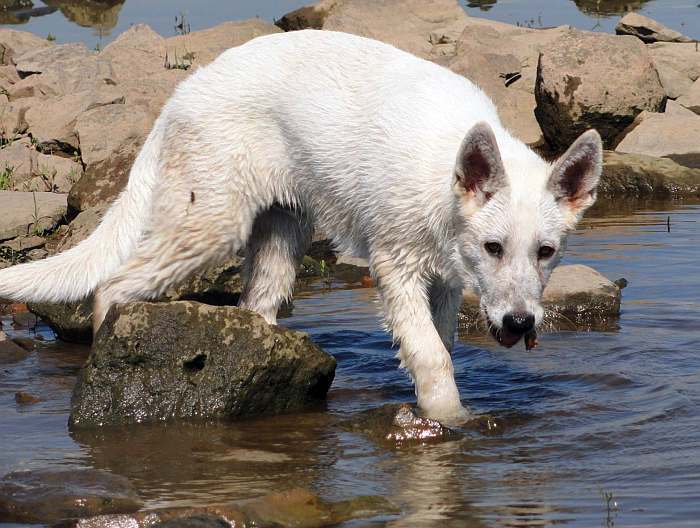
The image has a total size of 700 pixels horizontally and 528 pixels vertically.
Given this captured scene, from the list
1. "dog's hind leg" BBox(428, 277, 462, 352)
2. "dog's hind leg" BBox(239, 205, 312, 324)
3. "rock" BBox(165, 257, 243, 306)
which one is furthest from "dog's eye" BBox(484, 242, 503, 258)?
"rock" BBox(165, 257, 243, 306)

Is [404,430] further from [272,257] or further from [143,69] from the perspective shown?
[143,69]

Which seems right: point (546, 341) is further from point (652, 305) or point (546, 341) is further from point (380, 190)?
point (380, 190)

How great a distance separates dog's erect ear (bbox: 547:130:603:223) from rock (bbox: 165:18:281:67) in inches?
513

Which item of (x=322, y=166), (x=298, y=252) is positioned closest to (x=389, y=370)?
(x=298, y=252)

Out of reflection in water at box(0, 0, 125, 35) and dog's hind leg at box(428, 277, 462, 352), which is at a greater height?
dog's hind leg at box(428, 277, 462, 352)

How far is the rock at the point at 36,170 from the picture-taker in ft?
40.9

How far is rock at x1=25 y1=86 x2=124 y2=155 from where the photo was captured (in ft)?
46.0

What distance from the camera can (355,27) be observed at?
20.4 metres

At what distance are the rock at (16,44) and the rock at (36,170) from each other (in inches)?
291

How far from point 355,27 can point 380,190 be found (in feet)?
46.3

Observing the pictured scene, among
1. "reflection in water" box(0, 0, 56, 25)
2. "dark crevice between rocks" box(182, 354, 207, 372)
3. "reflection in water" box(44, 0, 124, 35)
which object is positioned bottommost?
"reflection in water" box(0, 0, 56, 25)

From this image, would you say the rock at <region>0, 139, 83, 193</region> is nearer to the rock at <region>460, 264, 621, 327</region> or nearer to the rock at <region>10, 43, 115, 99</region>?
the rock at <region>10, 43, 115, 99</region>

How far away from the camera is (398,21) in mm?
21438

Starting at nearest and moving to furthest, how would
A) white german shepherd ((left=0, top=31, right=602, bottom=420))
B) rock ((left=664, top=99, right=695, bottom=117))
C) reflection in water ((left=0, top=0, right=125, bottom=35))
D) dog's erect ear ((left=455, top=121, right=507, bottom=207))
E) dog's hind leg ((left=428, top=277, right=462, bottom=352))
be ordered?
dog's erect ear ((left=455, top=121, right=507, bottom=207)), white german shepherd ((left=0, top=31, right=602, bottom=420)), dog's hind leg ((left=428, top=277, right=462, bottom=352)), rock ((left=664, top=99, right=695, bottom=117)), reflection in water ((left=0, top=0, right=125, bottom=35))
